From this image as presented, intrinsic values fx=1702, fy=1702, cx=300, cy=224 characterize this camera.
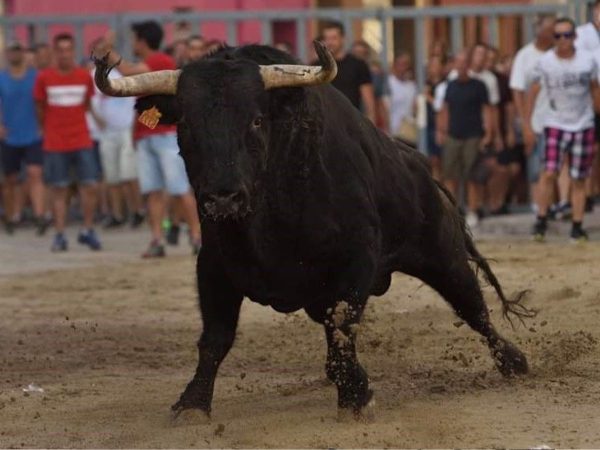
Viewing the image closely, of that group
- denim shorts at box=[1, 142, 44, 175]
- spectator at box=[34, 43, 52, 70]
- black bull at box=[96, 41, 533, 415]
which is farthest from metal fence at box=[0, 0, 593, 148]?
black bull at box=[96, 41, 533, 415]

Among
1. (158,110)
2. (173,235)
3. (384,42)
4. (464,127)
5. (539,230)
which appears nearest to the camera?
(158,110)

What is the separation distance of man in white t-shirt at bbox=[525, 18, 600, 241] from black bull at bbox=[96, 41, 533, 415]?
762cm

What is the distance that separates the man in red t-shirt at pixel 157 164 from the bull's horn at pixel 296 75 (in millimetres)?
7748

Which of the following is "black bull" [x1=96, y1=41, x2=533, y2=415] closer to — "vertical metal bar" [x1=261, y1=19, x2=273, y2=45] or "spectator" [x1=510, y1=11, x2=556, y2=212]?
"spectator" [x1=510, y1=11, x2=556, y2=212]

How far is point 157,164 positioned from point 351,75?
2.41 meters

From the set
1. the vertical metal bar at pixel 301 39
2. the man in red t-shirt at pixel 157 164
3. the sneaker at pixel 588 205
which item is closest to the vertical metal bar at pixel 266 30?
the vertical metal bar at pixel 301 39

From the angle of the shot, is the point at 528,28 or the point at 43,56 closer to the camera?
the point at 528,28

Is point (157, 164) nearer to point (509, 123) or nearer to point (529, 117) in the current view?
point (529, 117)

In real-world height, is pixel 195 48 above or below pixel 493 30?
above

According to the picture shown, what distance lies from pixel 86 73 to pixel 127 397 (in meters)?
8.60

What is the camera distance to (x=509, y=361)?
28.5 ft

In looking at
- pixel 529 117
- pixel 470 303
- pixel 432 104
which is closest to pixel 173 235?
pixel 529 117

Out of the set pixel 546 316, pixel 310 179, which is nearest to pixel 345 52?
pixel 546 316

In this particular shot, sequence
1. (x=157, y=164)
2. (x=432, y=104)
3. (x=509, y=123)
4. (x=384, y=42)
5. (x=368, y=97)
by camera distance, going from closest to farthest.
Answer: (x=157, y=164) < (x=368, y=97) < (x=509, y=123) < (x=432, y=104) < (x=384, y=42)
